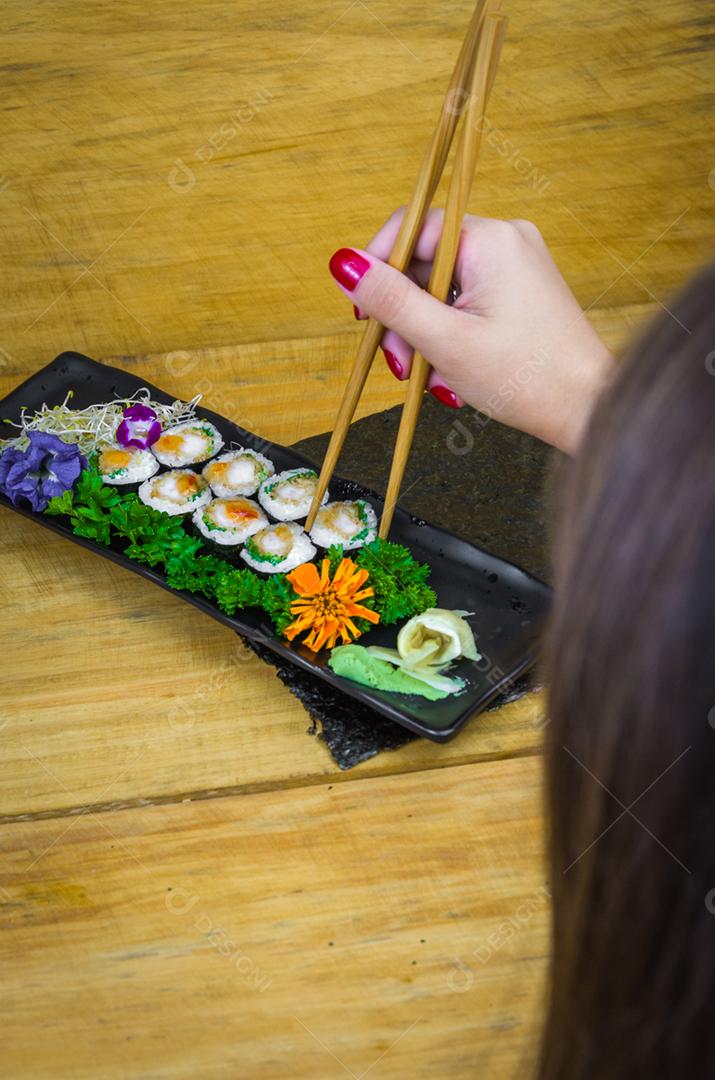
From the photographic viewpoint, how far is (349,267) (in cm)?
120

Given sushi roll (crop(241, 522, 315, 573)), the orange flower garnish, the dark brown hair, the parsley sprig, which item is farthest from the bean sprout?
the dark brown hair

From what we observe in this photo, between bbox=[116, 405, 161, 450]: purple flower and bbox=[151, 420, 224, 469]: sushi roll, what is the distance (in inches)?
0.4

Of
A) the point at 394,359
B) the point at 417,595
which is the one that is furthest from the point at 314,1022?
the point at 394,359

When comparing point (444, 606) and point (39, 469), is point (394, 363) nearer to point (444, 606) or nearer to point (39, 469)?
point (444, 606)

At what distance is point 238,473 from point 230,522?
0.08m

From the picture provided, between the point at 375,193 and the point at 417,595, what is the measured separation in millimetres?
853

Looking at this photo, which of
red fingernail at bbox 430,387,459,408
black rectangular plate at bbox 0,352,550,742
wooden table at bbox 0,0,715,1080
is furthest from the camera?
red fingernail at bbox 430,387,459,408

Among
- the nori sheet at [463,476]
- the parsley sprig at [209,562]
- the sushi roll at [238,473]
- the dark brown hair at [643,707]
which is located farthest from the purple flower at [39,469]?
the dark brown hair at [643,707]

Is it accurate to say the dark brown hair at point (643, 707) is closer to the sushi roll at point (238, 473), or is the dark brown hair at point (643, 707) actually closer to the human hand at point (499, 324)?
the human hand at point (499, 324)

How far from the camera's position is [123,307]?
1.72 metres

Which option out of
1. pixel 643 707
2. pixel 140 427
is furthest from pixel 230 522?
pixel 643 707

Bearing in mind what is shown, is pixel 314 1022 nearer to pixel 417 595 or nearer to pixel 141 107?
pixel 417 595

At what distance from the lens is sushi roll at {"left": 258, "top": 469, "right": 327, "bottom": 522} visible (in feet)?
4.66

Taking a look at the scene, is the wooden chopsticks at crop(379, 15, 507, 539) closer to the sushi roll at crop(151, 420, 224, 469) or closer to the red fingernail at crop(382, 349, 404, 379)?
the red fingernail at crop(382, 349, 404, 379)
